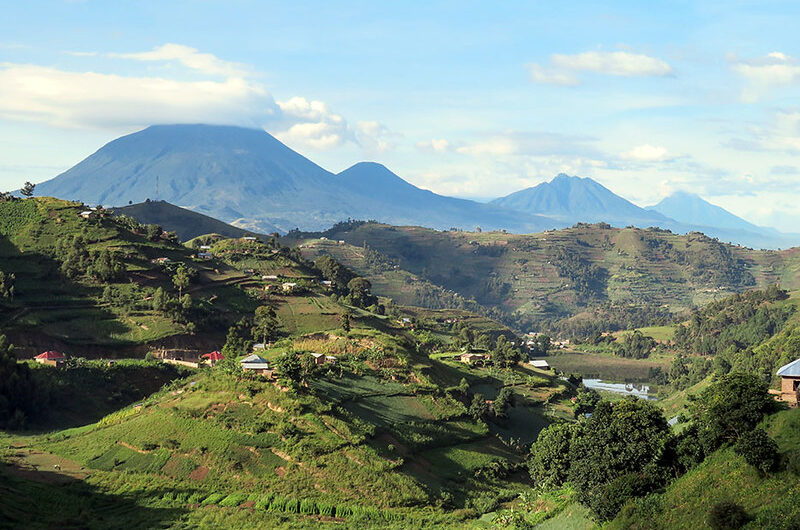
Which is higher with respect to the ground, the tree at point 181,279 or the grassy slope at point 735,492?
the tree at point 181,279

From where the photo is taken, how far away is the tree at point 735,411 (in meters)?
37.8

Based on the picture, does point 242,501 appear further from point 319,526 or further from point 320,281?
point 320,281

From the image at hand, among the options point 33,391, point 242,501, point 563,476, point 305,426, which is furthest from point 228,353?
point 563,476

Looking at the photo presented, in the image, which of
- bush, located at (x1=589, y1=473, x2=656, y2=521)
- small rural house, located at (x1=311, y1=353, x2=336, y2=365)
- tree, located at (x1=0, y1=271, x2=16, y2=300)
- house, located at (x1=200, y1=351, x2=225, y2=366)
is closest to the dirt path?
small rural house, located at (x1=311, y1=353, x2=336, y2=365)

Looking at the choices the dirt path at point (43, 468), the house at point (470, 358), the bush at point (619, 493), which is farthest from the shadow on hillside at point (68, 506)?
the house at point (470, 358)

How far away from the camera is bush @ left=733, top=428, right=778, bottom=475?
33.4 meters

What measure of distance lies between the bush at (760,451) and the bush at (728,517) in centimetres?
332

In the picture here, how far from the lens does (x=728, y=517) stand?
30.7 m

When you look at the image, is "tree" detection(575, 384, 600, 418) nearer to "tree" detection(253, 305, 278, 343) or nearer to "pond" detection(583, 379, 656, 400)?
"tree" detection(253, 305, 278, 343)

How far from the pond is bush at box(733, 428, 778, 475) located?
10155cm

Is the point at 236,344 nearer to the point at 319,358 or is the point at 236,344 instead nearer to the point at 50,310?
the point at 319,358

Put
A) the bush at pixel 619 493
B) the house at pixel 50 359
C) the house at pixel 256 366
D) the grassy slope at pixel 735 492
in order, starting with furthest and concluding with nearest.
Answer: the house at pixel 50 359
the house at pixel 256 366
the bush at pixel 619 493
the grassy slope at pixel 735 492

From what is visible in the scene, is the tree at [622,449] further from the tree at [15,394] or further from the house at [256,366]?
the tree at [15,394]

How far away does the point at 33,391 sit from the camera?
2559 inches
